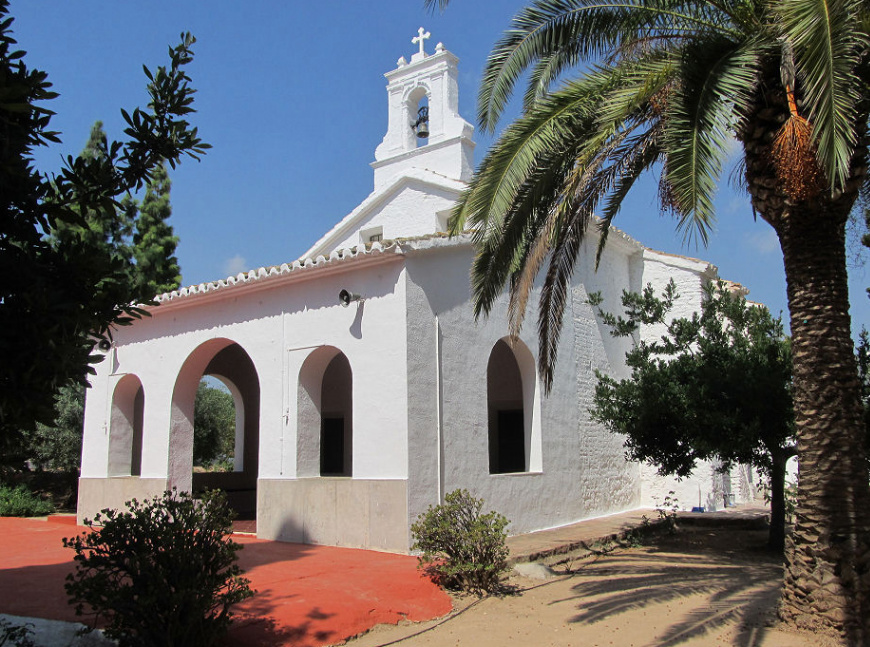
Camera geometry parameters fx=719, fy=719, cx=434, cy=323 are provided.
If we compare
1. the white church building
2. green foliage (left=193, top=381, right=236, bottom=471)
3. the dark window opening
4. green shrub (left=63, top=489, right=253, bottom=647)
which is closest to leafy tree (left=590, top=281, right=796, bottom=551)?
the white church building

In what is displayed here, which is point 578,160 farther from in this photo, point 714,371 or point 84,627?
point 84,627

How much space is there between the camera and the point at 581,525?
12.1 m

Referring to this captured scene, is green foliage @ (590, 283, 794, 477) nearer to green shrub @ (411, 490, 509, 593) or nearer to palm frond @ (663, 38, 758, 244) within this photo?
green shrub @ (411, 490, 509, 593)

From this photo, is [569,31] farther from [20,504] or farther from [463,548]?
[20,504]

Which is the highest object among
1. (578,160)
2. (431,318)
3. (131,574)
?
(578,160)

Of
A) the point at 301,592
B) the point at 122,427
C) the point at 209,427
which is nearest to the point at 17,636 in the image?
the point at 301,592


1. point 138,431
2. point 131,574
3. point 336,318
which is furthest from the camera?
point 138,431

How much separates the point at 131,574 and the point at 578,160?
196 inches

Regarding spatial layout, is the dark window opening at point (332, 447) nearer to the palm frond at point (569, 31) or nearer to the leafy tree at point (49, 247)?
the palm frond at point (569, 31)

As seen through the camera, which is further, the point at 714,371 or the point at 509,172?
the point at 714,371

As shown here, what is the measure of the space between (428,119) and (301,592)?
11600 mm

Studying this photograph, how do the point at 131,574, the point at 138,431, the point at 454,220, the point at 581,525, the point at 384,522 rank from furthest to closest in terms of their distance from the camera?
the point at 138,431 < the point at 581,525 < the point at 384,522 < the point at 454,220 < the point at 131,574

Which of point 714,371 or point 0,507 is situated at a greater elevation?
point 714,371

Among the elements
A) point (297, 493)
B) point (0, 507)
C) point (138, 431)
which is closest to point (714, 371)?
point (297, 493)
